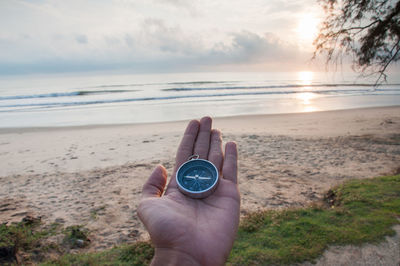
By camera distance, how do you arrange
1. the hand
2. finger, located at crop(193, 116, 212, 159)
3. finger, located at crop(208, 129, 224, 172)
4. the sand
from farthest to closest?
the sand
finger, located at crop(193, 116, 212, 159)
finger, located at crop(208, 129, 224, 172)
the hand

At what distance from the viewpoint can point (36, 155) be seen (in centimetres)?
941

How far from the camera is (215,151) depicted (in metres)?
3.20

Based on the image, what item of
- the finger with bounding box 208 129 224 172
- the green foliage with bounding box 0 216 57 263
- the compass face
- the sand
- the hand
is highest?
the finger with bounding box 208 129 224 172

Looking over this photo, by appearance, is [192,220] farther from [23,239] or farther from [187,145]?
[23,239]

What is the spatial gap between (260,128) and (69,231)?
35.6 feet

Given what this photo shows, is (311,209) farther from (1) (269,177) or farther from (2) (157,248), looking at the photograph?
(2) (157,248)

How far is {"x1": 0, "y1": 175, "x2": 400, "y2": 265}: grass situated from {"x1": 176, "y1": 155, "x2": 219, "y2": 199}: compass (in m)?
1.11

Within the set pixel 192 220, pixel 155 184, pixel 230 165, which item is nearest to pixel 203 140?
pixel 230 165

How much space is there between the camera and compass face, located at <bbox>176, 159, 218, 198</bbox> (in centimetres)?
261

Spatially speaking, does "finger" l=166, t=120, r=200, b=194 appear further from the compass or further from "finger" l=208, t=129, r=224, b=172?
"finger" l=208, t=129, r=224, b=172

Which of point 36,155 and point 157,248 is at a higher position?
point 157,248

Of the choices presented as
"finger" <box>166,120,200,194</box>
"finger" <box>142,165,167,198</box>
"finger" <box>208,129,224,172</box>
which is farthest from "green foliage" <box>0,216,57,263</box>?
"finger" <box>208,129,224,172</box>

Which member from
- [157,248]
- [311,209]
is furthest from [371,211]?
[157,248]

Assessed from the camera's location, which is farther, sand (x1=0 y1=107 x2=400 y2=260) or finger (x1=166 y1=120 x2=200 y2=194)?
sand (x1=0 y1=107 x2=400 y2=260)
